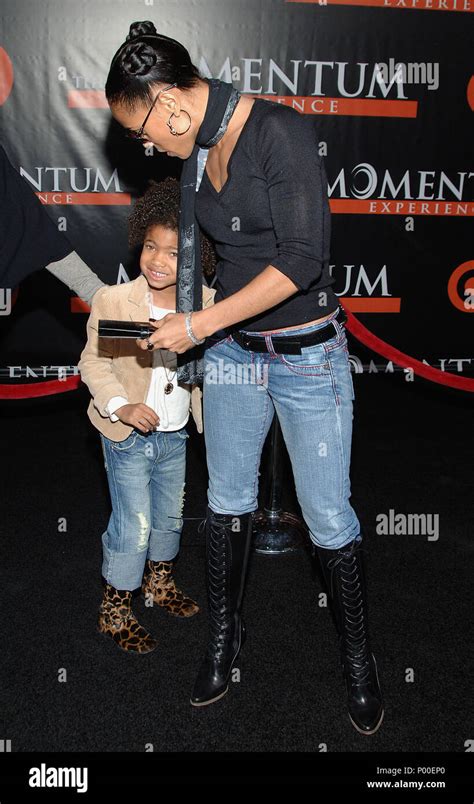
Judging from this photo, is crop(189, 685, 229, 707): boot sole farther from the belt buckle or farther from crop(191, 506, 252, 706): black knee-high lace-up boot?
the belt buckle

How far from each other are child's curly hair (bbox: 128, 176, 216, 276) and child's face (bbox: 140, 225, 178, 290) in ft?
0.07

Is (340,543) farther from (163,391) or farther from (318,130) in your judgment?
(318,130)

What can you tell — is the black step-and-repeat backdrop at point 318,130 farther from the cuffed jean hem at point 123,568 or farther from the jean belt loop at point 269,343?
the jean belt loop at point 269,343

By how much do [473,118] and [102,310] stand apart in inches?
147

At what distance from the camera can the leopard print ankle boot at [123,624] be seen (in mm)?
2344

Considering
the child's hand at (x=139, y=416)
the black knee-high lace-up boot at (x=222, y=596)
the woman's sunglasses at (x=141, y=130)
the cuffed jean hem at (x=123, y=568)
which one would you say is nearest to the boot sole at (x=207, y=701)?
the black knee-high lace-up boot at (x=222, y=596)

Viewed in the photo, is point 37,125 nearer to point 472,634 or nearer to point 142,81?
point 142,81

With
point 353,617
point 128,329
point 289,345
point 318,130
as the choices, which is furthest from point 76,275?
point 318,130

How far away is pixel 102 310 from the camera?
220 cm

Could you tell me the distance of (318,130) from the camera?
4.86 m


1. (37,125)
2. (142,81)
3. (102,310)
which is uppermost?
(37,125)

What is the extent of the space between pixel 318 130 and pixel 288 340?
351 centimetres

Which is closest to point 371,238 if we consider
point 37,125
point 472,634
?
point 37,125
